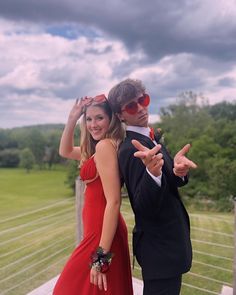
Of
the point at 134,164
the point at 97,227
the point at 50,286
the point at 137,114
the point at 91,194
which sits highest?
the point at 137,114

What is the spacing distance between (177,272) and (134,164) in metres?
0.50

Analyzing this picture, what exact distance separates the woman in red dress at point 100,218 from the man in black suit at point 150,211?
9cm

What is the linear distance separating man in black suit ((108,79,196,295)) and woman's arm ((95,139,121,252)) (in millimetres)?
53

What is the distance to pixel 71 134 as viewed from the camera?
2.20m

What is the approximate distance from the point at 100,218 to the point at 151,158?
0.56 metres

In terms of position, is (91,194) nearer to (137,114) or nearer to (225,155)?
(137,114)

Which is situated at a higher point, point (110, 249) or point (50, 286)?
point (110, 249)

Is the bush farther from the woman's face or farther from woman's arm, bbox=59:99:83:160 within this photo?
the woman's face

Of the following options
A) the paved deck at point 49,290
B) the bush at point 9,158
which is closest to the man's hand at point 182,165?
the paved deck at point 49,290

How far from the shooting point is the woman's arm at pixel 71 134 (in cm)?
207

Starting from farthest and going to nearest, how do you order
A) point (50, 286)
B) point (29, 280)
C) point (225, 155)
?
point (225, 155)
point (29, 280)
point (50, 286)

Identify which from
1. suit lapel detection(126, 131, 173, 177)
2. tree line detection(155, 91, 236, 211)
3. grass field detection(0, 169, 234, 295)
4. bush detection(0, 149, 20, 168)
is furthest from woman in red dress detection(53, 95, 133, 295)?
bush detection(0, 149, 20, 168)

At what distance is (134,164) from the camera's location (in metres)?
1.56

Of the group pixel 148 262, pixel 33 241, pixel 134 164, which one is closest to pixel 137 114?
pixel 134 164
